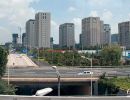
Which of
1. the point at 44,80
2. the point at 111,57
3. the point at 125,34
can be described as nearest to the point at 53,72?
the point at 44,80

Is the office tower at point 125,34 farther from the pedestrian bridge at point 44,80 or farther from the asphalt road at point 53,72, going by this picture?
the pedestrian bridge at point 44,80

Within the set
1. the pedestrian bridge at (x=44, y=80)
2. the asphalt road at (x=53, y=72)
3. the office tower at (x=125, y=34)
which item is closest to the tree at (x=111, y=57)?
the asphalt road at (x=53, y=72)

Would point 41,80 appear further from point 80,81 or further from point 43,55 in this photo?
point 43,55

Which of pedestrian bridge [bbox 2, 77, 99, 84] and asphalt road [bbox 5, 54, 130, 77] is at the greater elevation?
asphalt road [bbox 5, 54, 130, 77]

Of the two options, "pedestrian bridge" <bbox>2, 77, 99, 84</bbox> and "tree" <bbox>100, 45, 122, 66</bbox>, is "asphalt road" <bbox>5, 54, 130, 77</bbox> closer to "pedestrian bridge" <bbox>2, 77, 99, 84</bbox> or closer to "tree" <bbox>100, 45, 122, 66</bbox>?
"pedestrian bridge" <bbox>2, 77, 99, 84</bbox>

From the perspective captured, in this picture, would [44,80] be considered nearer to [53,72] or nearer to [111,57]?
[53,72]

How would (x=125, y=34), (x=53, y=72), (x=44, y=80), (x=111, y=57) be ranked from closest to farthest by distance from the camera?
(x=44, y=80), (x=53, y=72), (x=111, y=57), (x=125, y=34)

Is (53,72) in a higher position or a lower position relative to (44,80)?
higher

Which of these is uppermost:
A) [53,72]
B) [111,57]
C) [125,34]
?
[125,34]

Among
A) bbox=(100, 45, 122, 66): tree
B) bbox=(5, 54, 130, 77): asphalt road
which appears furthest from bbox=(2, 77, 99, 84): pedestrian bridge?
bbox=(100, 45, 122, 66): tree

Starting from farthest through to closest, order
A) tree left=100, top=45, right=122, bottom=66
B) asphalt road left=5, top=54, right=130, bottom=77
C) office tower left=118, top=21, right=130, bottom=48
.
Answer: office tower left=118, top=21, right=130, bottom=48, tree left=100, top=45, right=122, bottom=66, asphalt road left=5, top=54, right=130, bottom=77

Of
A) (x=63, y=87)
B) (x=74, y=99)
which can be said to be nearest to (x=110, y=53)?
(x=63, y=87)
